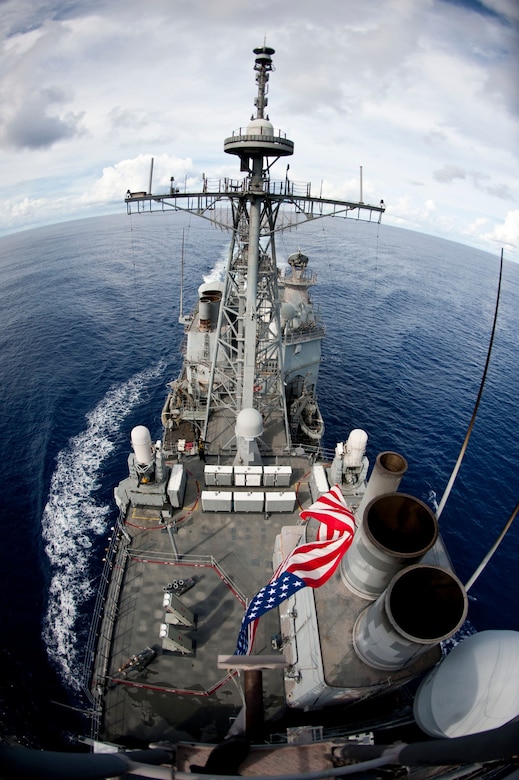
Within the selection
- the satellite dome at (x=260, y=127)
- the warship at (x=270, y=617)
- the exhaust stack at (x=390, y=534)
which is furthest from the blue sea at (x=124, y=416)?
the satellite dome at (x=260, y=127)

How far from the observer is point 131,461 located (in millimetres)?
21922

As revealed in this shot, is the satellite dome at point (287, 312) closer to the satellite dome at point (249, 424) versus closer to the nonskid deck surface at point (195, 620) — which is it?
the satellite dome at point (249, 424)

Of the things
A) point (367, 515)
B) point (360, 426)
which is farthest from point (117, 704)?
point (360, 426)

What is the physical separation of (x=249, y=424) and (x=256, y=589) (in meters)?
8.87

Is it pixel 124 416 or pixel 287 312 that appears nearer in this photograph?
pixel 287 312

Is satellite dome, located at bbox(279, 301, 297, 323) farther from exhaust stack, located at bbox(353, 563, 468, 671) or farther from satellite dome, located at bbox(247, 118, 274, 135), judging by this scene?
exhaust stack, located at bbox(353, 563, 468, 671)

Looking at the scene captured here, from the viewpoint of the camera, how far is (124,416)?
4603 centimetres

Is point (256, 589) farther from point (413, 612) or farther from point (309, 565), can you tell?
point (413, 612)

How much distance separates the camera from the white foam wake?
24.5m

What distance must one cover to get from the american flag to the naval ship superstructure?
0.45 meters

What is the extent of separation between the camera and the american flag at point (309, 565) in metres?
12.6

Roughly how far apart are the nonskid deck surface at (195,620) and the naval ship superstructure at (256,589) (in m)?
0.06

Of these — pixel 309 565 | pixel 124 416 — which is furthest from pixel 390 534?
pixel 124 416

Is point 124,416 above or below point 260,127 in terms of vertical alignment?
below
